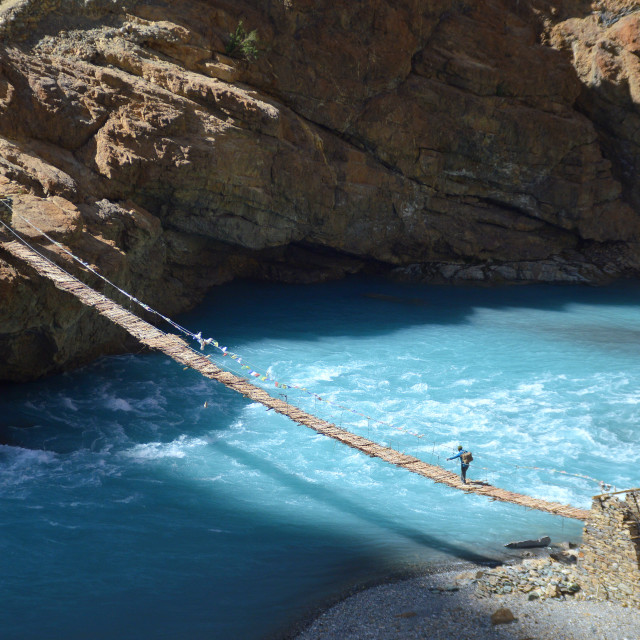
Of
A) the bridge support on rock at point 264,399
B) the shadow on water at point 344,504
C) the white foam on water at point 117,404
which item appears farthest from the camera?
the white foam on water at point 117,404

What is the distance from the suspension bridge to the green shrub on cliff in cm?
1614

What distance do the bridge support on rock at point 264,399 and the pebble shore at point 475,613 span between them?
5.81 ft

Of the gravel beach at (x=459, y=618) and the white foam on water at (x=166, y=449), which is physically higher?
the white foam on water at (x=166, y=449)

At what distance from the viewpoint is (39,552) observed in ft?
51.9

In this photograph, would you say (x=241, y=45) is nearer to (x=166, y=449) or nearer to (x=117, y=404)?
(x=117, y=404)

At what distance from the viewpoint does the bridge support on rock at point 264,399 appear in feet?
50.1

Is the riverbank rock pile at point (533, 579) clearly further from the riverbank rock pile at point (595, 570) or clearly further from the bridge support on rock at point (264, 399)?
the bridge support on rock at point (264, 399)

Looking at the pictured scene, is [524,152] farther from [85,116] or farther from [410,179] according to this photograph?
[85,116]

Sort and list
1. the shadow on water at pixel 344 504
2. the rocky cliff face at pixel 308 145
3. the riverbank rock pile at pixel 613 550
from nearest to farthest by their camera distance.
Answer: the riverbank rock pile at pixel 613 550, the shadow on water at pixel 344 504, the rocky cliff face at pixel 308 145

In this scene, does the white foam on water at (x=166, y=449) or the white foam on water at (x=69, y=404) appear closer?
the white foam on water at (x=166, y=449)

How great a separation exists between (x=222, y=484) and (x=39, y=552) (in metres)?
5.17

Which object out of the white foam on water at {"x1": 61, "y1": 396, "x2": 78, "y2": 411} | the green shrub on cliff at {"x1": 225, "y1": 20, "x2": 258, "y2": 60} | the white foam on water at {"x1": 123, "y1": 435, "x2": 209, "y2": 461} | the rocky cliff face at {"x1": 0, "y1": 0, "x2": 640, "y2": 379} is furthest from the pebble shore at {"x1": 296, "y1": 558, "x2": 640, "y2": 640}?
the green shrub on cliff at {"x1": 225, "y1": 20, "x2": 258, "y2": 60}

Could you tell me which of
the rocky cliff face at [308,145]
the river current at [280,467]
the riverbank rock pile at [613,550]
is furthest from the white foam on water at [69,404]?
the riverbank rock pile at [613,550]

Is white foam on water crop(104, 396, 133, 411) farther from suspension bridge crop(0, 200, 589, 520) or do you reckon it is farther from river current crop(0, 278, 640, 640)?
suspension bridge crop(0, 200, 589, 520)
